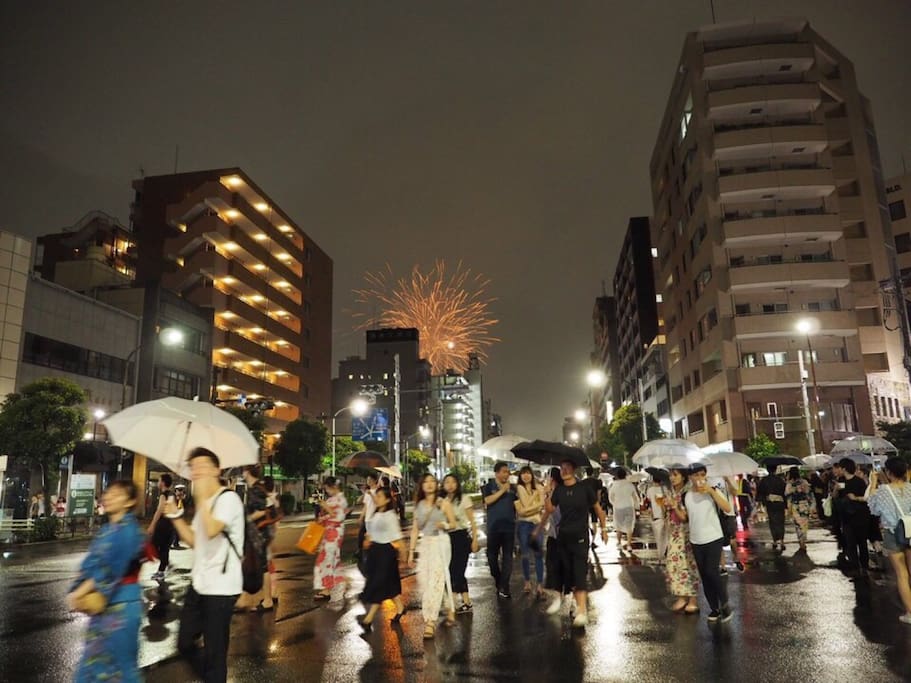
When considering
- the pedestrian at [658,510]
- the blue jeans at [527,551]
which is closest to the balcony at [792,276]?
the pedestrian at [658,510]

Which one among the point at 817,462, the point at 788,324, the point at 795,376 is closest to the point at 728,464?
the point at 817,462

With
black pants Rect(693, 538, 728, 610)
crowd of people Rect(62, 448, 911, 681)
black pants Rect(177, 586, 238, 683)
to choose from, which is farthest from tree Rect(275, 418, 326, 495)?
black pants Rect(177, 586, 238, 683)

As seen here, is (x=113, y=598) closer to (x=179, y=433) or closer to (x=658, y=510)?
(x=179, y=433)

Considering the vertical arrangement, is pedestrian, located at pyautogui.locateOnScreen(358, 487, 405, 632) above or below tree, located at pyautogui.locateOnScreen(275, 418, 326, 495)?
below

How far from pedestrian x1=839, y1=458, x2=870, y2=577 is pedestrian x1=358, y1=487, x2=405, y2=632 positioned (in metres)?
7.76

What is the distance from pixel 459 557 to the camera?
943 cm

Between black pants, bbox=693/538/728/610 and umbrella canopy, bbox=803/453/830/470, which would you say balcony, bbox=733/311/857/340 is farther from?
black pants, bbox=693/538/728/610

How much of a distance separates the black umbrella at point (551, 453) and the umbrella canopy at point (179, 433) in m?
4.86

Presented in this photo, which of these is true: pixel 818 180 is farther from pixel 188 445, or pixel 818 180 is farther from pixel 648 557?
pixel 188 445

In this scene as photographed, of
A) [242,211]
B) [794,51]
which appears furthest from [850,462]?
[242,211]

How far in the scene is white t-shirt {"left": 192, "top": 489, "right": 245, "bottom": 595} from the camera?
15.6ft

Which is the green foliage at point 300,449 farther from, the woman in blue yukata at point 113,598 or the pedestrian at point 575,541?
the woman in blue yukata at point 113,598

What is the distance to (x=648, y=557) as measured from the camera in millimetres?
15852

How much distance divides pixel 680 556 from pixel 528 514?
240cm
